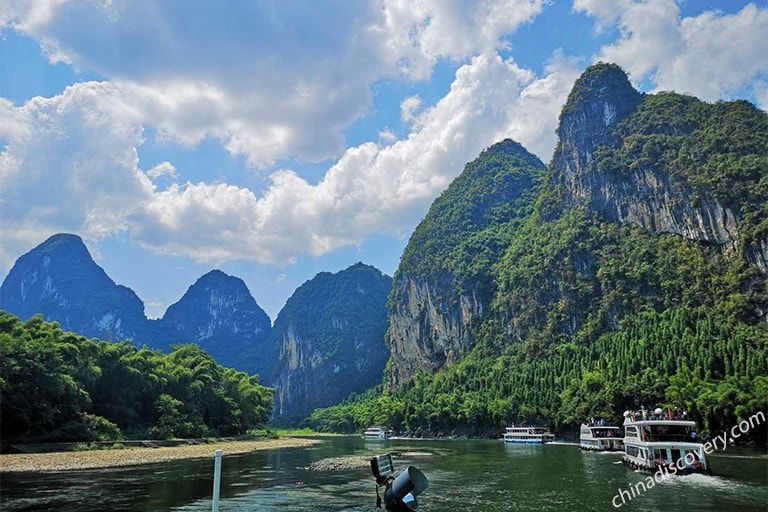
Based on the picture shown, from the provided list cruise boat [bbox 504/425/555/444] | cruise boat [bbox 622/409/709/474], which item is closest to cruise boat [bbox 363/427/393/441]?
cruise boat [bbox 504/425/555/444]

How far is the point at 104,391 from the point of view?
186ft

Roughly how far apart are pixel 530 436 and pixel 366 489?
5333cm

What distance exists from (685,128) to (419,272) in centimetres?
8541

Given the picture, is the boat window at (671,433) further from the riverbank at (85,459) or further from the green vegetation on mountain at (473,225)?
the green vegetation on mountain at (473,225)

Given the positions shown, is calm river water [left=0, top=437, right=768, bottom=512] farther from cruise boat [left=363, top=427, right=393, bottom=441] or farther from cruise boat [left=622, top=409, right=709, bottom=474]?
cruise boat [left=363, top=427, right=393, bottom=441]

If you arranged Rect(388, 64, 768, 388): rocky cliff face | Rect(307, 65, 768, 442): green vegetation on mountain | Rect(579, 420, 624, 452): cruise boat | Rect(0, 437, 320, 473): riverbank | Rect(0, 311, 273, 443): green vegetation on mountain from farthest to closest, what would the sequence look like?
Rect(388, 64, 768, 388): rocky cliff face
Rect(307, 65, 768, 442): green vegetation on mountain
Rect(579, 420, 624, 452): cruise boat
Rect(0, 311, 273, 443): green vegetation on mountain
Rect(0, 437, 320, 473): riverbank

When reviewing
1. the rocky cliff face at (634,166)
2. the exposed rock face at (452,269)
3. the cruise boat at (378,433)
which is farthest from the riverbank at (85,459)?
the exposed rock face at (452,269)

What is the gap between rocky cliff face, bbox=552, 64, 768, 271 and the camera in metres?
92.8

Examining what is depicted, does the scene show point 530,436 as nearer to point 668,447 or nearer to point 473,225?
point 668,447

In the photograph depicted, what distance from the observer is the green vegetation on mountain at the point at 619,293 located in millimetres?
67688

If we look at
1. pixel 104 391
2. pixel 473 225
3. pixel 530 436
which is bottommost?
pixel 530 436

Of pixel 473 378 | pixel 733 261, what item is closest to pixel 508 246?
pixel 473 378

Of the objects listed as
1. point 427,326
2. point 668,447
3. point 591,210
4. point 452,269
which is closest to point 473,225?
point 452,269

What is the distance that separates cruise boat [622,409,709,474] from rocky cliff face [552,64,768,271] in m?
61.8
